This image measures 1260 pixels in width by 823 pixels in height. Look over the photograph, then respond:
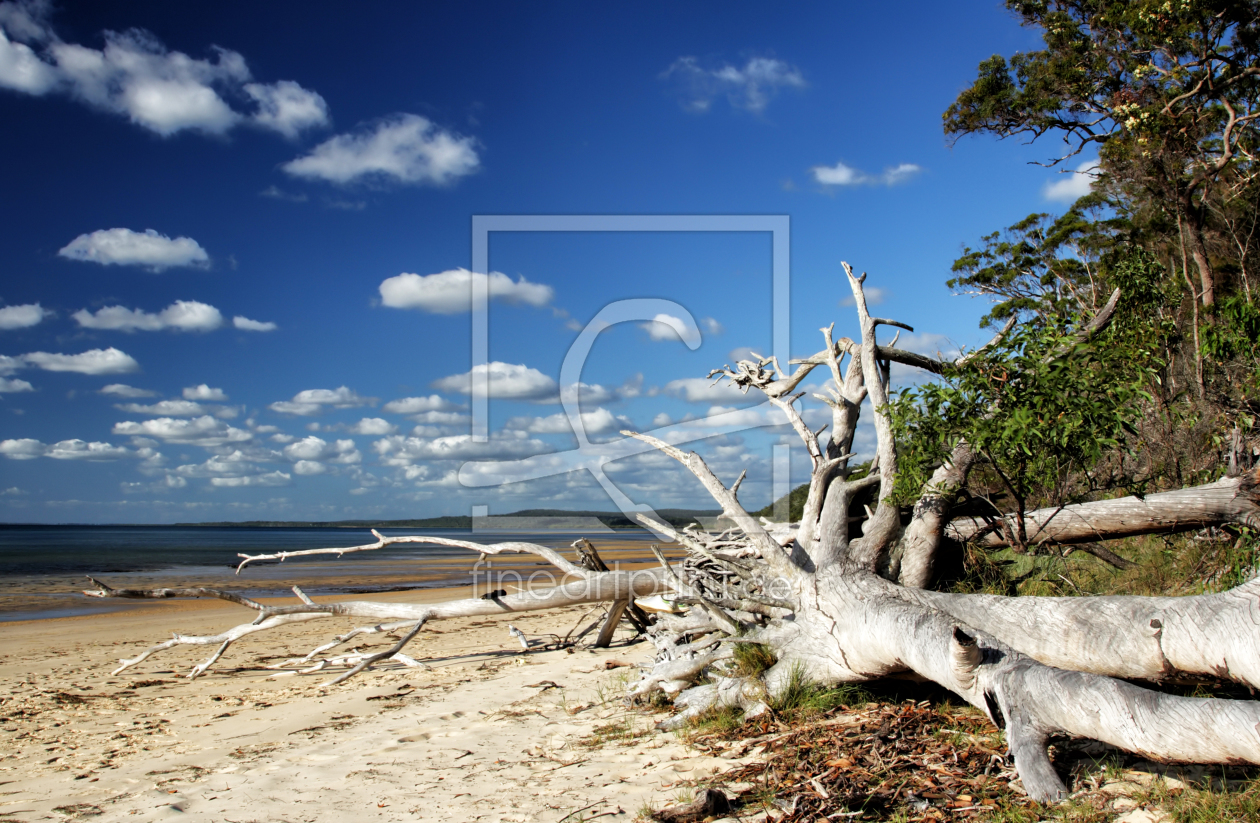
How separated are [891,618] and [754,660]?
3.76 ft

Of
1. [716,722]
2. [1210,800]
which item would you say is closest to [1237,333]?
[1210,800]

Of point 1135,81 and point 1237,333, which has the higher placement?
point 1135,81

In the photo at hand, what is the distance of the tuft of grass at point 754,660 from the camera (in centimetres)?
515

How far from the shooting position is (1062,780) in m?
3.33

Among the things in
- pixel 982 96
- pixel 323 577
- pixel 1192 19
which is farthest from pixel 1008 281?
pixel 323 577

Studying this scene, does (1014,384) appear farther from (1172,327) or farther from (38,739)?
(38,739)

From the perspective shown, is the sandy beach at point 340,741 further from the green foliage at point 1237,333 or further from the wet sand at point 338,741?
the green foliage at point 1237,333

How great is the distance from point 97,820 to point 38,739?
2.55 m

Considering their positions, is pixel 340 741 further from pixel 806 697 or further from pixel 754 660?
pixel 806 697

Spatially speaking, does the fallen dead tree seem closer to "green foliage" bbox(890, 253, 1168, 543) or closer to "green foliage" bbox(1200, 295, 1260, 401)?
"green foliage" bbox(890, 253, 1168, 543)

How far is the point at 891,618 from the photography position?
441 centimetres

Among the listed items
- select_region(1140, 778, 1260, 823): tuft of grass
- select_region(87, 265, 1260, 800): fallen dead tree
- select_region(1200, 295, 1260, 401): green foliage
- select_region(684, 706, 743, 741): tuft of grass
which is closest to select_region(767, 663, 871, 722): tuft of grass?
select_region(87, 265, 1260, 800): fallen dead tree

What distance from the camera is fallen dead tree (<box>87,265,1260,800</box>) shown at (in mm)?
3113

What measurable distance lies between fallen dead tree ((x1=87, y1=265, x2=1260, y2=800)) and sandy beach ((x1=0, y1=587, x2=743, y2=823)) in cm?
54
